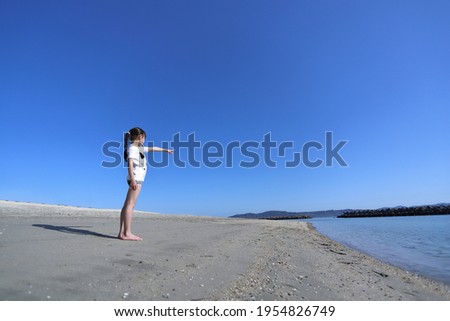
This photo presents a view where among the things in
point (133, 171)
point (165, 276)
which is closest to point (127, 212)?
point (133, 171)

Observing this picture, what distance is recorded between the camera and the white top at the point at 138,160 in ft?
19.2

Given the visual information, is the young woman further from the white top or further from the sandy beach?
the sandy beach

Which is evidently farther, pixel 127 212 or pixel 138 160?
pixel 138 160

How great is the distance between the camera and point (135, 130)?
603cm

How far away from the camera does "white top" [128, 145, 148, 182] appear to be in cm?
585

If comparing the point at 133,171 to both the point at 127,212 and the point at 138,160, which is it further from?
the point at 127,212

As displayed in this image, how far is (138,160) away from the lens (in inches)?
234

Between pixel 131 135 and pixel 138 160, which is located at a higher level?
pixel 131 135
